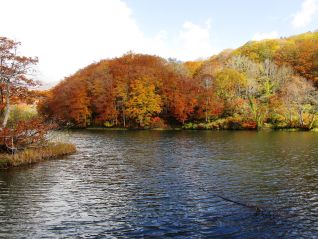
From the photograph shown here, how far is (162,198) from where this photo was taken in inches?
935

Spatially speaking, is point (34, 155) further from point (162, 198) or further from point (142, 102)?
point (142, 102)

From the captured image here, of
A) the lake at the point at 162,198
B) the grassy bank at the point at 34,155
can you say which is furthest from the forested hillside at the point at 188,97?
the lake at the point at 162,198

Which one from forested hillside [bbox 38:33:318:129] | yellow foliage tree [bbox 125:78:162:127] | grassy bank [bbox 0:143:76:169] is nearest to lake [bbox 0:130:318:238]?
grassy bank [bbox 0:143:76:169]

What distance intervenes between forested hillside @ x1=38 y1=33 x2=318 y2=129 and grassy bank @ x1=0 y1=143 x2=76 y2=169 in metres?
50.1

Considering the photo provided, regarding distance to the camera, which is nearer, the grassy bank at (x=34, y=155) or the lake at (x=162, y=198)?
the lake at (x=162, y=198)

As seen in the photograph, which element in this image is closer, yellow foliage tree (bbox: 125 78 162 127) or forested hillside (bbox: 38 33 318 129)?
forested hillside (bbox: 38 33 318 129)

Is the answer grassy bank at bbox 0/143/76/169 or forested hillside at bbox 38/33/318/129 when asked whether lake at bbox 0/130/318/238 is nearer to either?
grassy bank at bbox 0/143/76/169

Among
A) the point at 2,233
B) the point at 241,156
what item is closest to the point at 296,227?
the point at 2,233

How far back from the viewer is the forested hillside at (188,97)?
93.2 metres

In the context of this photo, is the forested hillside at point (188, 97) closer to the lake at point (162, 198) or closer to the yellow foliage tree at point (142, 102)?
the yellow foliage tree at point (142, 102)

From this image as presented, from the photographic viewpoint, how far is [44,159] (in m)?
39.8

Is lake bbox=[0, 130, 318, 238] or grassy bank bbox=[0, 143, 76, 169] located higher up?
grassy bank bbox=[0, 143, 76, 169]

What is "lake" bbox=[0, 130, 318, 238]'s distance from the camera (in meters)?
17.8

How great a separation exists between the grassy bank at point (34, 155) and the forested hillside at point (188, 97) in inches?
1972
